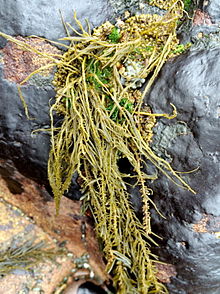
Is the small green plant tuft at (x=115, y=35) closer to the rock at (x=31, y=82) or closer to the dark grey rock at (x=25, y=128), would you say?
the rock at (x=31, y=82)

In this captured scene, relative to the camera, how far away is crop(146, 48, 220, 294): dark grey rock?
1.48 metres

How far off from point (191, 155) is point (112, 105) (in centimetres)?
49

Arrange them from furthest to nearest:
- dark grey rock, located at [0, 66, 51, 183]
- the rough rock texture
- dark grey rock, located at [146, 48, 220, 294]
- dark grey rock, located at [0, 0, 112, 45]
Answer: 1. the rough rock texture
2. dark grey rock, located at [0, 66, 51, 183]
3. dark grey rock, located at [0, 0, 112, 45]
4. dark grey rock, located at [146, 48, 220, 294]

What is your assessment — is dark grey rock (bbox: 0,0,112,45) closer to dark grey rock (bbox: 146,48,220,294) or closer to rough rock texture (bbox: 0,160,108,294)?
dark grey rock (bbox: 146,48,220,294)

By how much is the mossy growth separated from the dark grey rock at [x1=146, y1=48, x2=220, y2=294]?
6 centimetres

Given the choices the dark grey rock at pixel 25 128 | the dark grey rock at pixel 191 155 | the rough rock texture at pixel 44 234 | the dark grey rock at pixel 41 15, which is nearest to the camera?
the dark grey rock at pixel 191 155

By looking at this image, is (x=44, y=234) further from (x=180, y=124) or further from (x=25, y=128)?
(x=180, y=124)

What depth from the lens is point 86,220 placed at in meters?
2.24

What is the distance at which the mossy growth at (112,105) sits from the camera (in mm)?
1571

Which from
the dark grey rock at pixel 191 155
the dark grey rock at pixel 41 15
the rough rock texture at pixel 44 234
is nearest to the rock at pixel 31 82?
the dark grey rock at pixel 41 15

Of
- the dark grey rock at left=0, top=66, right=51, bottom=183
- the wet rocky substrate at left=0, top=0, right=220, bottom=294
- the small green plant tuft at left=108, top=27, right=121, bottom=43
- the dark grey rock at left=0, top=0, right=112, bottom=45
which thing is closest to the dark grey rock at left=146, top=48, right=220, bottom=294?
the wet rocky substrate at left=0, top=0, right=220, bottom=294

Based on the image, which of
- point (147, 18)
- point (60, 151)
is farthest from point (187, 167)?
point (147, 18)

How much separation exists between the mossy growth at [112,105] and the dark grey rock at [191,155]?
0.06 m

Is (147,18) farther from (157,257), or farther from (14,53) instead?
(157,257)
